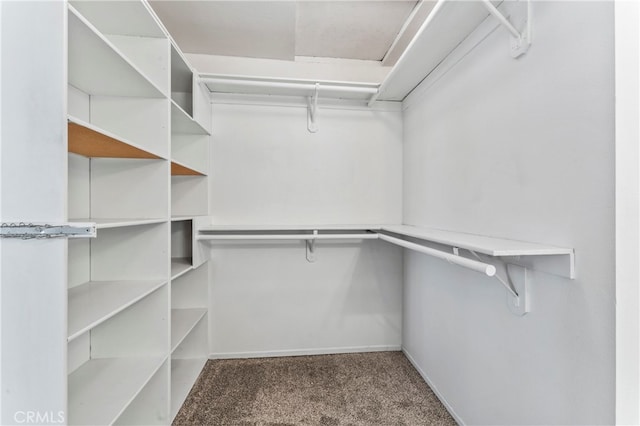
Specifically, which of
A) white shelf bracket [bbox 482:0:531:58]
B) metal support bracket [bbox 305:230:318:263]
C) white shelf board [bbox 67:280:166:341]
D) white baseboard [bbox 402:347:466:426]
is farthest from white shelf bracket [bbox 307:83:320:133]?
white baseboard [bbox 402:347:466:426]

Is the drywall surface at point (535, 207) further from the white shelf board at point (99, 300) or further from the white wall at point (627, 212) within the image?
the white shelf board at point (99, 300)

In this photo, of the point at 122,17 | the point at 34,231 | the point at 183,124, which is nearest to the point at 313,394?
the point at 34,231

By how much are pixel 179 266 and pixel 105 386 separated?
0.70 meters

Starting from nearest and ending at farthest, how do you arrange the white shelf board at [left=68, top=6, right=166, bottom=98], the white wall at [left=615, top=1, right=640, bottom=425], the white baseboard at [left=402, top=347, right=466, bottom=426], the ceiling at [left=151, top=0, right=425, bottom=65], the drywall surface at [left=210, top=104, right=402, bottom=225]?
1. the white wall at [left=615, top=1, right=640, bottom=425]
2. the white shelf board at [left=68, top=6, right=166, bottom=98]
3. the white baseboard at [left=402, top=347, right=466, bottom=426]
4. the ceiling at [left=151, top=0, right=425, bottom=65]
5. the drywall surface at [left=210, top=104, right=402, bottom=225]

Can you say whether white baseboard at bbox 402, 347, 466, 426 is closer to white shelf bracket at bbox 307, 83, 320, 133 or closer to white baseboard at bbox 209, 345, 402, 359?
white baseboard at bbox 209, 345, 402, 359

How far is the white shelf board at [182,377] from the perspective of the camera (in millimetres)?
1626

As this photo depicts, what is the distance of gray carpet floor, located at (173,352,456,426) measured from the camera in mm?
1549

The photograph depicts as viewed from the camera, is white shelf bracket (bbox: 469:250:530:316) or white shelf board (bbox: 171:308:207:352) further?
white shelf board (bbox: 171:308:207:352)

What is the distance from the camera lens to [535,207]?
3.33ft

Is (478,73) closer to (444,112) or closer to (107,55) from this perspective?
(444,112)

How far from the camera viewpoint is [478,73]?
133cm

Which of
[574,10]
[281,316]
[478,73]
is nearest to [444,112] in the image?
[478,73]

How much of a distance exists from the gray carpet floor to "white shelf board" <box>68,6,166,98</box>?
1.75 m

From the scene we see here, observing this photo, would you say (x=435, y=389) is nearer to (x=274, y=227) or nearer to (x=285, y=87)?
(x=274, y=227)
